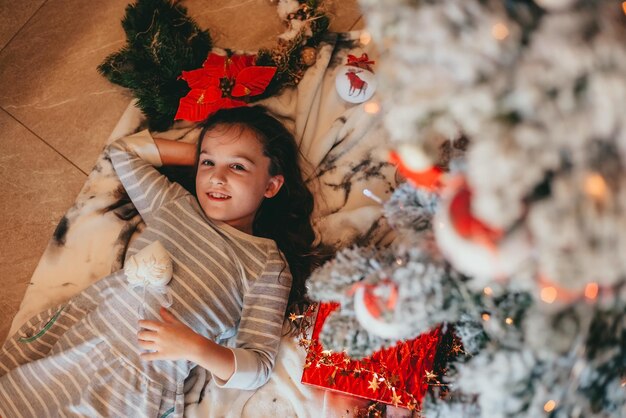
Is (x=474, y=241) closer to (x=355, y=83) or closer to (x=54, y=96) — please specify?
(x=355, y=83)

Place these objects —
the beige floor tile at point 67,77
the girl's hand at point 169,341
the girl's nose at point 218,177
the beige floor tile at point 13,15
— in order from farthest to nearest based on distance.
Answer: the beige floor tile at point 13,15, the beige floor tile at point 67,77, the girl's nose at point 218,177, the girl's hand at point 169,341

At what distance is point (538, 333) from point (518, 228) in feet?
0.51

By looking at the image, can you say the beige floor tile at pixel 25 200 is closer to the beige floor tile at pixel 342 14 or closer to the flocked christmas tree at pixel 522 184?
the beige floor tile at pixel 342 14

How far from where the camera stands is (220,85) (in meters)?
1.38

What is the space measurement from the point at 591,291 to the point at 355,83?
890 millimetres

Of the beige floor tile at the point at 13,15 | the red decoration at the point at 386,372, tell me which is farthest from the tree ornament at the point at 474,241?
the beige floor tile at the point at 13,15

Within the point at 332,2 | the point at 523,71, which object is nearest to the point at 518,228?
the point at 523,71

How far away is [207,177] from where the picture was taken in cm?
121

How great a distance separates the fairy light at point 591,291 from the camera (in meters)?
0.60

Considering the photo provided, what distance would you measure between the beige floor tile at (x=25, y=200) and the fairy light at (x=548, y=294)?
129 centimetres

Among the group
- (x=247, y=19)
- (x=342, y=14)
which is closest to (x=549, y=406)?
(x=342, y=14)

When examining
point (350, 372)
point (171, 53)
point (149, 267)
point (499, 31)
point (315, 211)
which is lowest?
point (350, 372)

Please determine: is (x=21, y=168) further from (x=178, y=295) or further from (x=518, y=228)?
(x=518, y=228)

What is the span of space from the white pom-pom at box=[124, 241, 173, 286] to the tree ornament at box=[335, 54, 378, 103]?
24.5 inches
